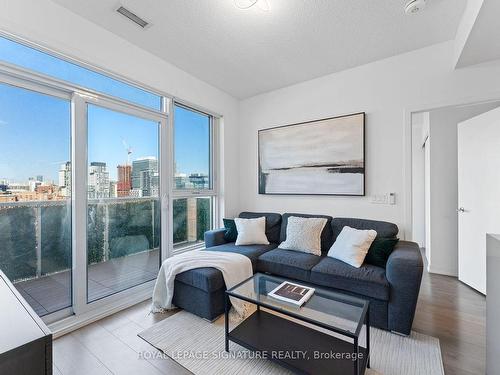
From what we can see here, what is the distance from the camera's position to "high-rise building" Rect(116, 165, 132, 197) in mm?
2600

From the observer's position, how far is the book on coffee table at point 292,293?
1.72 metres

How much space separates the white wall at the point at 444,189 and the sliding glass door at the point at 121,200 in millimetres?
3784

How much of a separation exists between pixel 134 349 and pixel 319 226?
7.12 ft

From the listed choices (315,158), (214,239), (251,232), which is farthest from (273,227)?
(315,158)

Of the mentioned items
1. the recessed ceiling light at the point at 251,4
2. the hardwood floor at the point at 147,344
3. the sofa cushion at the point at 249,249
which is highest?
the recessed ceiling light at the point at 251,4

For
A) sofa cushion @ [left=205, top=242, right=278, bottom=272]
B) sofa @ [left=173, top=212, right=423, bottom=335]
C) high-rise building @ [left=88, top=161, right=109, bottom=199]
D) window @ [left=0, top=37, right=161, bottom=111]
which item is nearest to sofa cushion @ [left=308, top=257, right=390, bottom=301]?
sofa @ [left=173, top=212, right=423, bottom=335]

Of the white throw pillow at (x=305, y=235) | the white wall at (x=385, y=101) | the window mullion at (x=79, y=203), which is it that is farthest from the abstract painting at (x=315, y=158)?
the window mullion at (x=79, y=203)

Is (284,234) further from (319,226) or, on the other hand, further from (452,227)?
(452,227)

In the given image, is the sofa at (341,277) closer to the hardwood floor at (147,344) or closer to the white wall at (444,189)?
the hardwood floor at (147,344)

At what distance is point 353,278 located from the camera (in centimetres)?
A: 216

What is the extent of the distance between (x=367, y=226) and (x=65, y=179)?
3142 millimetres

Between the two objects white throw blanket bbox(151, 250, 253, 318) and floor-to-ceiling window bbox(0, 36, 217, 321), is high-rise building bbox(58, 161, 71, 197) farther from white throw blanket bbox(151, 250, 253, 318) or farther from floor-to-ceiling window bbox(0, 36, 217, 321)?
white throw blanket bbox(151, 250, 253, 318)

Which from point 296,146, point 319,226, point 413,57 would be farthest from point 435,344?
point 413,57

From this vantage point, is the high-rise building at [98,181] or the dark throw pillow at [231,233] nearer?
the high-rise building at [98,181]
